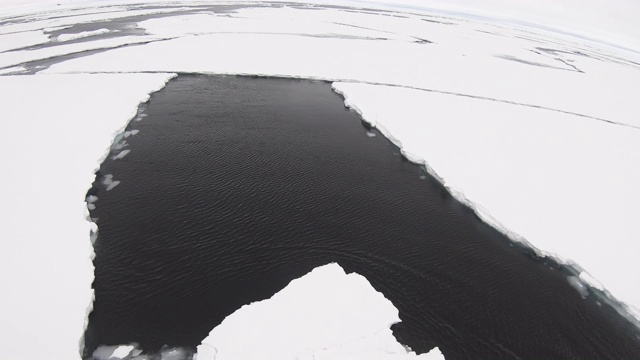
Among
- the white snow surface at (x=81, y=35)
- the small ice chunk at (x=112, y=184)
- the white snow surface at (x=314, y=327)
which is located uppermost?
the white snow surface at (x=81, y=35)

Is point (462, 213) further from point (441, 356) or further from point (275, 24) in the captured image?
point (275, 24)

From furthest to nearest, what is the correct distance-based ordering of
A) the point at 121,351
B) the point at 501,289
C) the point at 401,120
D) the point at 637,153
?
the point at 401,120
the point at 637,153
the point at 501,289
the point at 121,351

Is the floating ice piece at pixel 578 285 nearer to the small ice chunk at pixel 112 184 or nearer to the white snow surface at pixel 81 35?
the small ice chunk at pixel 112 184

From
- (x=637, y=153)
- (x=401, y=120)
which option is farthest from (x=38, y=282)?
(x=637, y=153)

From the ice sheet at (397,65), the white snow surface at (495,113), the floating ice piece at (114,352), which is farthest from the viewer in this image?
the ice sheet at (397,65)

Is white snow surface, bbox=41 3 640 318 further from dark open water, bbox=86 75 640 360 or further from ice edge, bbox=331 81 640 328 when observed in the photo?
dark open water, bbox=86 75 640 360

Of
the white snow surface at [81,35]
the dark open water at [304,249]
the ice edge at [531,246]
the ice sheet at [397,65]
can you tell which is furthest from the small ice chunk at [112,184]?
the white snow surface at [81,35]

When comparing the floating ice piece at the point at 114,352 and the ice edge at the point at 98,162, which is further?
the ice edge at the point at 98,162
